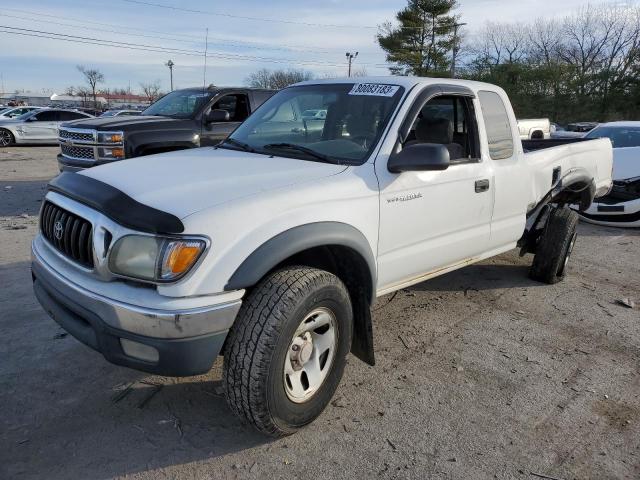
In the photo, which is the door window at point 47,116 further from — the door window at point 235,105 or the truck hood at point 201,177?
the truck hood at point 201,177

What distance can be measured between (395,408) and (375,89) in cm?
209

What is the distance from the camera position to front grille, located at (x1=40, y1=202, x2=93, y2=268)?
8.57 feet

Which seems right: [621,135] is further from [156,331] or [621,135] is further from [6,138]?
[6,138]

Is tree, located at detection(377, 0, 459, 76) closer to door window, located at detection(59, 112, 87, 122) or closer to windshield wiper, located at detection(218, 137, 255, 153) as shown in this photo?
door window, located at detection(59, 112, 87, 122)

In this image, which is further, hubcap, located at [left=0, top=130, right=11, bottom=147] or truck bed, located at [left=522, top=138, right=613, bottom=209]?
hubcap, located at [left=0, top=130, right=11, bottom=147]

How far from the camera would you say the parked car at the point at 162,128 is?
23.9 feet

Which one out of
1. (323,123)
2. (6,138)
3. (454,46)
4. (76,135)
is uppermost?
(454,46)

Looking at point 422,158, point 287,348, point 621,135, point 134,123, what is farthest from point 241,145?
point 621,135

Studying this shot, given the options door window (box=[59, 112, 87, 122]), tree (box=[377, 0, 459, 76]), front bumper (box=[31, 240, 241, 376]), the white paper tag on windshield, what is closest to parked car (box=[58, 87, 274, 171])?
the white paper tag on windshield

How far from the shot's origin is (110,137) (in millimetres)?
7262

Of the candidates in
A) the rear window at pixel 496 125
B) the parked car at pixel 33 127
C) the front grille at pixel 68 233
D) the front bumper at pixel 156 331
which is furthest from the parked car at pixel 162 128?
the parked car at pixel 33 127

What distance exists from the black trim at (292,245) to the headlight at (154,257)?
Answer: 21 cm

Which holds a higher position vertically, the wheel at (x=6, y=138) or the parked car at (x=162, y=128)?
the parked car at (x=162, y=128)

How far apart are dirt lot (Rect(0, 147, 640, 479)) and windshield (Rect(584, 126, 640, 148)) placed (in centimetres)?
583
